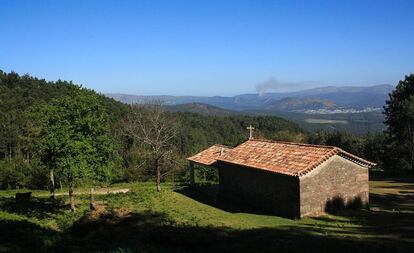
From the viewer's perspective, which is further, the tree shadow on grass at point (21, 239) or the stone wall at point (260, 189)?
the stone wall at point (260, 189)

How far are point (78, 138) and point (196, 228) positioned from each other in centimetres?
1098

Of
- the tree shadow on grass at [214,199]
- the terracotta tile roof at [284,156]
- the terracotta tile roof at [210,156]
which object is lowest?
the tree shadow on grass at [214,199]

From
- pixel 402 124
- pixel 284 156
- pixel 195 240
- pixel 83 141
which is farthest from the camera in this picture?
pixel 402 124

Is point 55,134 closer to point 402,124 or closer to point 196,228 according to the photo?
point 196,228

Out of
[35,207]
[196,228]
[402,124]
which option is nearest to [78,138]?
[35,207]

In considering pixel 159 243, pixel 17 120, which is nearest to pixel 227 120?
pixel 17 120

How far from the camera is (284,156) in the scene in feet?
92.6

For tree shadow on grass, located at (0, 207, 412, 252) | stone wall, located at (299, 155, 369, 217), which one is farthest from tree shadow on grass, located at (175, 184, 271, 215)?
tree shadow on grass, located at (0, 207, 412, 252)

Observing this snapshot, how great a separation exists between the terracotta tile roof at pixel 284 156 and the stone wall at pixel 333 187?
1.45 feet

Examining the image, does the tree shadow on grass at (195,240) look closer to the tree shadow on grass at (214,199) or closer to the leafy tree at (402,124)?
the tree shadow on grass at (214,199)

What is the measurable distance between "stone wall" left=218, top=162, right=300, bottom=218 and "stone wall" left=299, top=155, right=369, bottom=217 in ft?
2.32

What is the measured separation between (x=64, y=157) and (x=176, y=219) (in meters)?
8.00


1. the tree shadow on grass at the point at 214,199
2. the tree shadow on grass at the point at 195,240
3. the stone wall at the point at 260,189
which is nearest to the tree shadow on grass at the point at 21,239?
the tree shadow on grass at the point at 195,240

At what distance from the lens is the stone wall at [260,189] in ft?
83.8
